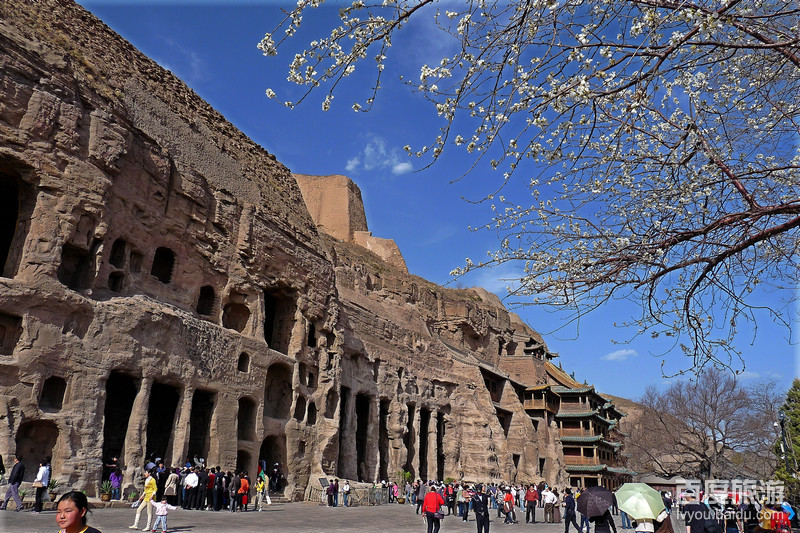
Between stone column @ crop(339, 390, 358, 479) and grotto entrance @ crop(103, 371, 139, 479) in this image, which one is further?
stone column @ crop(339, 390, 358, 479)

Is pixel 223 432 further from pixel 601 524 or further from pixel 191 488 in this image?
pixel 601 524

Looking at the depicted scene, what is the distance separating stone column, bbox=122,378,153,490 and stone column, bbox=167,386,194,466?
146 centimetres

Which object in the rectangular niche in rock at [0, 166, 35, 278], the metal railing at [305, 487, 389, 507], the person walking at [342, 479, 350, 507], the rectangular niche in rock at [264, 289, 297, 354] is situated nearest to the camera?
the rectangular niche in rock at [0, 166, 35, 278]

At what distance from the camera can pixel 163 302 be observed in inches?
824

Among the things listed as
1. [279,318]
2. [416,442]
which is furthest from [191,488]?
[416,442]

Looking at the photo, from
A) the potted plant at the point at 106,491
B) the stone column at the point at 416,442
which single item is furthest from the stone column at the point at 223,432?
the stone column at the point at 416,442

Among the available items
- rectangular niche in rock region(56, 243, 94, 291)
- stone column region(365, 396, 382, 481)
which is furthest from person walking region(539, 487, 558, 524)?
rectangular niche in rock region(56, 243, 94, 291)

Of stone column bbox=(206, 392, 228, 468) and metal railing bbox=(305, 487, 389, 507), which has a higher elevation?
stone column bbox=(206, 392, 228, 468)

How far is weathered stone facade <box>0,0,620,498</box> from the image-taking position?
1669 cm

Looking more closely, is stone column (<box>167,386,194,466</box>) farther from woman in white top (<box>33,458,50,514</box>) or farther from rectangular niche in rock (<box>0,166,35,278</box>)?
rectangular niche in rock (<box>0,166,35,278</box>)

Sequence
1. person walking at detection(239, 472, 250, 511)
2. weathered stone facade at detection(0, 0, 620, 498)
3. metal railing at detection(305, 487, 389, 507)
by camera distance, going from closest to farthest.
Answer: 1. weathered stone facade at detection(0, 0, 620, 498)
2. person walking at detection(239, 472, 250, 511)
3. metal railing at detection(305, 487, 389, 507)

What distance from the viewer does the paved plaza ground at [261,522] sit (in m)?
12.1

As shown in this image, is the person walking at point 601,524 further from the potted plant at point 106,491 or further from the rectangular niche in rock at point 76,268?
the rectangular niche in rock at point 76,268

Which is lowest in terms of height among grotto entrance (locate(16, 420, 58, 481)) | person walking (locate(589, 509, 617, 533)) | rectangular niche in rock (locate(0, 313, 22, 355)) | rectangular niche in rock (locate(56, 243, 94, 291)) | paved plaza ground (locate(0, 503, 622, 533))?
paved plaza ground (locate(0, 503, 622, 533))
